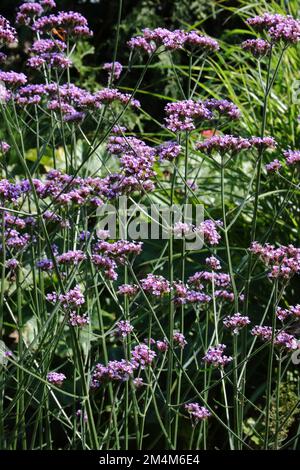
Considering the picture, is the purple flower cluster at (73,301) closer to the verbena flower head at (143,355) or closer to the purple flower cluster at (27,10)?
the verbena flower head at (143,355)

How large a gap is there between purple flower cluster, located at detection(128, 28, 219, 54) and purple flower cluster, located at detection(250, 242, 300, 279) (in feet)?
2.00

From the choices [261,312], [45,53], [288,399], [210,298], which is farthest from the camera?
[261,312]

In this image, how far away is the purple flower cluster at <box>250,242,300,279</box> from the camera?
206cm

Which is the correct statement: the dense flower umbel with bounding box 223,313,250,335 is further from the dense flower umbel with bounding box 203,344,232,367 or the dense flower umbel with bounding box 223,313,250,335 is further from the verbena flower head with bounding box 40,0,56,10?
the verbena flower head with bounding box 40,0,56,10

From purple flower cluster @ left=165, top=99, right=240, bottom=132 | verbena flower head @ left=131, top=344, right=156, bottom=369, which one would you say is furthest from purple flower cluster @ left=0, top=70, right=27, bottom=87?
verbena flower head @ left=131, top=344, right=156, bottom=369

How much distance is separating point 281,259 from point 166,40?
68 centimetres

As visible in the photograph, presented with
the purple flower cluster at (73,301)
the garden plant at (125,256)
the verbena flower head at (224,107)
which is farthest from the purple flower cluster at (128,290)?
the verbena flower head at (224,107)

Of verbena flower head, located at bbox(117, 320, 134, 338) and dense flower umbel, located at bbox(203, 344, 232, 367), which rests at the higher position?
verbena flower head, located at bbox(117, 320, 134, 338)

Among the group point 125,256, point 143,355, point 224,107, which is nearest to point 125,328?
point 143,355

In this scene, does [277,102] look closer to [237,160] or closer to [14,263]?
[237,160]

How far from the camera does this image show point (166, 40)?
227cm

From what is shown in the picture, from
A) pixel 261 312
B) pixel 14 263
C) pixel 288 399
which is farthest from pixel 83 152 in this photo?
pixel 14 263

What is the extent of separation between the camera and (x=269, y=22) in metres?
2.38
